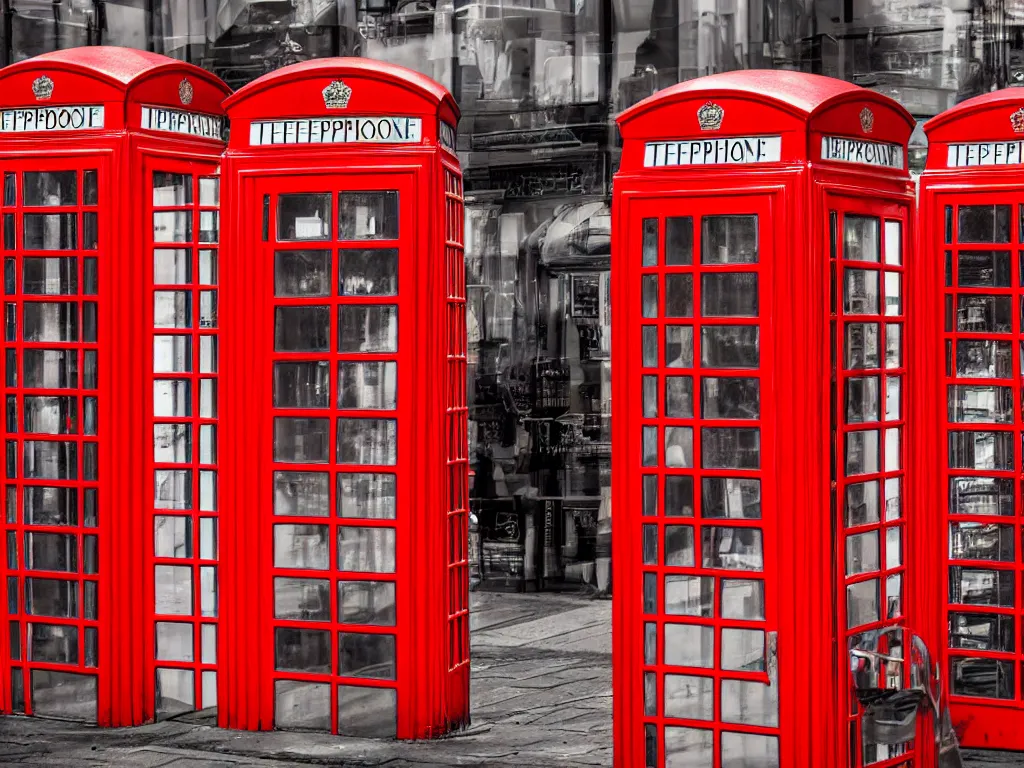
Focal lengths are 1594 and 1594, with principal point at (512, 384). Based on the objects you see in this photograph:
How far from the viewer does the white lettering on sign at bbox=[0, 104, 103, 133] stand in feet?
23.6

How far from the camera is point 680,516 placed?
6.05m

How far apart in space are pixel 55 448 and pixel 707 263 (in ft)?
10.8

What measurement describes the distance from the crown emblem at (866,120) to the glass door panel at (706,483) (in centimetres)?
57

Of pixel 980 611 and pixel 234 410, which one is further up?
pixel 234 410

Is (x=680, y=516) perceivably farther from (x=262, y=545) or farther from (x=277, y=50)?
(x=277, y=50)

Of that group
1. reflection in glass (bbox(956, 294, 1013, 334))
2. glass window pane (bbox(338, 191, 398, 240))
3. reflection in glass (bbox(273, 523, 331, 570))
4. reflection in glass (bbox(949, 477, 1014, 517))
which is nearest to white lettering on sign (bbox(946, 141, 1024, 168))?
reflection in glass (bbox(956, 294, 1013, 334))

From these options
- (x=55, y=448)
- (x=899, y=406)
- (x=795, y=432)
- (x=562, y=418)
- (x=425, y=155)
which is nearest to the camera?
(x=795, y=432)

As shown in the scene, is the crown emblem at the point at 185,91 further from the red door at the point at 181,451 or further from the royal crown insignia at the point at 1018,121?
the royal crown insignia at the point at 1018,121

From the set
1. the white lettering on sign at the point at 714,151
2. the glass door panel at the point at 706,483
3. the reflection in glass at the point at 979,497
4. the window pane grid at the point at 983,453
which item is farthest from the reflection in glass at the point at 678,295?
the reflection in glass at the point at 979,497

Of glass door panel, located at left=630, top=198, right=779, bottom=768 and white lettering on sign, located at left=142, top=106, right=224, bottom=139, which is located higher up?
white lettering on sign, located at left=142, top=106, right=224, bottom=139

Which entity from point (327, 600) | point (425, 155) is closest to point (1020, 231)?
point (425, 155)

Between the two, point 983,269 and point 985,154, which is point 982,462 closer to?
point 983,269

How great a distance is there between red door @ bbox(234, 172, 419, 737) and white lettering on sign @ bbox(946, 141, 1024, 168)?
2.38 m

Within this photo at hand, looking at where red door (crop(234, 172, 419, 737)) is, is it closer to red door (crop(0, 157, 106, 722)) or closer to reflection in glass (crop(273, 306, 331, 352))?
reflection in glass (crop(273, 306, 331, 352))
